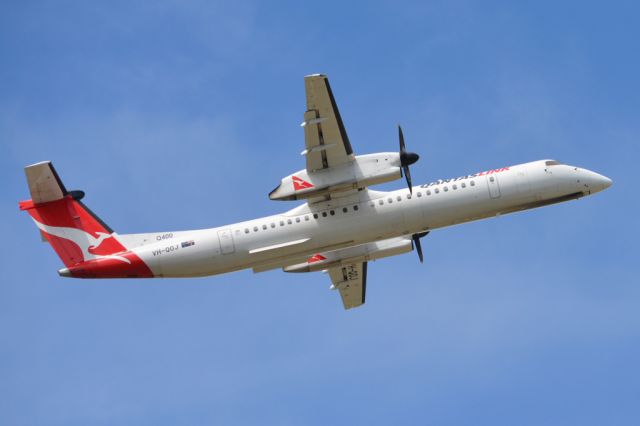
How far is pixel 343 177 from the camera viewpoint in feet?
101

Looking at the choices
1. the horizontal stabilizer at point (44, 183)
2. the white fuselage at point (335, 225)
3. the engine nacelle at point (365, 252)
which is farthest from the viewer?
the engine nacelle at point (365, 252)

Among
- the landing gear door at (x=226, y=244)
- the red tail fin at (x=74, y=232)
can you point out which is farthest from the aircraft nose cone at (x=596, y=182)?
the red tail fin at (x=74, y=232)

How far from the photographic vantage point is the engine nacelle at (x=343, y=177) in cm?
3053

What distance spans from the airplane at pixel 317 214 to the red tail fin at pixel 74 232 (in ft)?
0.12

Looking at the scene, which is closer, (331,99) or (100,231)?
(331,99)

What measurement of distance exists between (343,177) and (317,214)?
1681 millimetres

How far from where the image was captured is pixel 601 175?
32594 mm

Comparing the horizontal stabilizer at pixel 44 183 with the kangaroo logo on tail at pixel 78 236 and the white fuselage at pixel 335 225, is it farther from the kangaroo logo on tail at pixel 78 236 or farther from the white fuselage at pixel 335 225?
the white fuselage at pixel 335 225

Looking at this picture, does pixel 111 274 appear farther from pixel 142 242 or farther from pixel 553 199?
pixel 553 199

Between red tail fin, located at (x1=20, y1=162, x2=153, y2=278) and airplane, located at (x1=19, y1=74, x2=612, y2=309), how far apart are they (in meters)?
0.04

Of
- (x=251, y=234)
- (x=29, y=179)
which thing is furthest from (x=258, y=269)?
(x=29, y=179)

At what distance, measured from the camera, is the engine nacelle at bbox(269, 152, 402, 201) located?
30.5 meters

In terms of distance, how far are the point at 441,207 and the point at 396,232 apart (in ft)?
5.85

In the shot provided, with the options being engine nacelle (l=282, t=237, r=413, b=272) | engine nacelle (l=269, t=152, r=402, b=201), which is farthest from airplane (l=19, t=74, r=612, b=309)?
engine nacelle (l=282, t=237, r=413, b=272)
